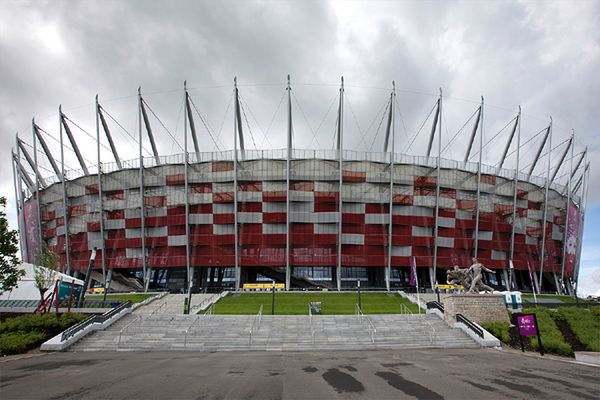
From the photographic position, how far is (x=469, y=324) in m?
28.2

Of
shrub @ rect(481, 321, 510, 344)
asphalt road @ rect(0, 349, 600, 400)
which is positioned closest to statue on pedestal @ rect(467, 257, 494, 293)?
shrub @ rect(481, 321, 510, 344)

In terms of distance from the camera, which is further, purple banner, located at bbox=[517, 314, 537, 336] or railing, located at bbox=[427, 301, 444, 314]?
railing, located at bbox=[427, 301, 444, 314]

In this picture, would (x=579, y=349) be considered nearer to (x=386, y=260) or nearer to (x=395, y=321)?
(x=395, y=321)

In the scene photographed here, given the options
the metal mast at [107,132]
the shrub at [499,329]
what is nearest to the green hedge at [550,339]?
the shrub at [499,329]

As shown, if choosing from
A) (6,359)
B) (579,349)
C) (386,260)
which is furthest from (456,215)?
(6,359)

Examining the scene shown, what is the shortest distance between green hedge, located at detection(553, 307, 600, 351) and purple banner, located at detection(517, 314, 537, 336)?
3.70m

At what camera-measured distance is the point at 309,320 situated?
108ft

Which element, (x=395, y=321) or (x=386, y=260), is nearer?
(x=395, y=321)

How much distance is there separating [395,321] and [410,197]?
124 feet

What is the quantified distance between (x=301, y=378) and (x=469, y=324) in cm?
1941

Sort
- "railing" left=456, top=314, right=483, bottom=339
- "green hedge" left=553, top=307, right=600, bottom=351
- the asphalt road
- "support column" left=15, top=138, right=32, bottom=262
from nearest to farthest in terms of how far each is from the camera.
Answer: the asphalt road
"green hedge" left=553, top=307, right=600, bottom=351
"railing" left=456, top=314, right=483, bottom=339
"support column" left=15, top=138, right=32, bottom=262

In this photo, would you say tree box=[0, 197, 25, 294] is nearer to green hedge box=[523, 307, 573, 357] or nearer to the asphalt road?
the asphalt road

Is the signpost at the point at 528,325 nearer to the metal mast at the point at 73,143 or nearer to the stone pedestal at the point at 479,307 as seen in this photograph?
the stone pedestal at the point at 479,307

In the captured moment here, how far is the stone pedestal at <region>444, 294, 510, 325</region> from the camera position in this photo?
98.1ft
